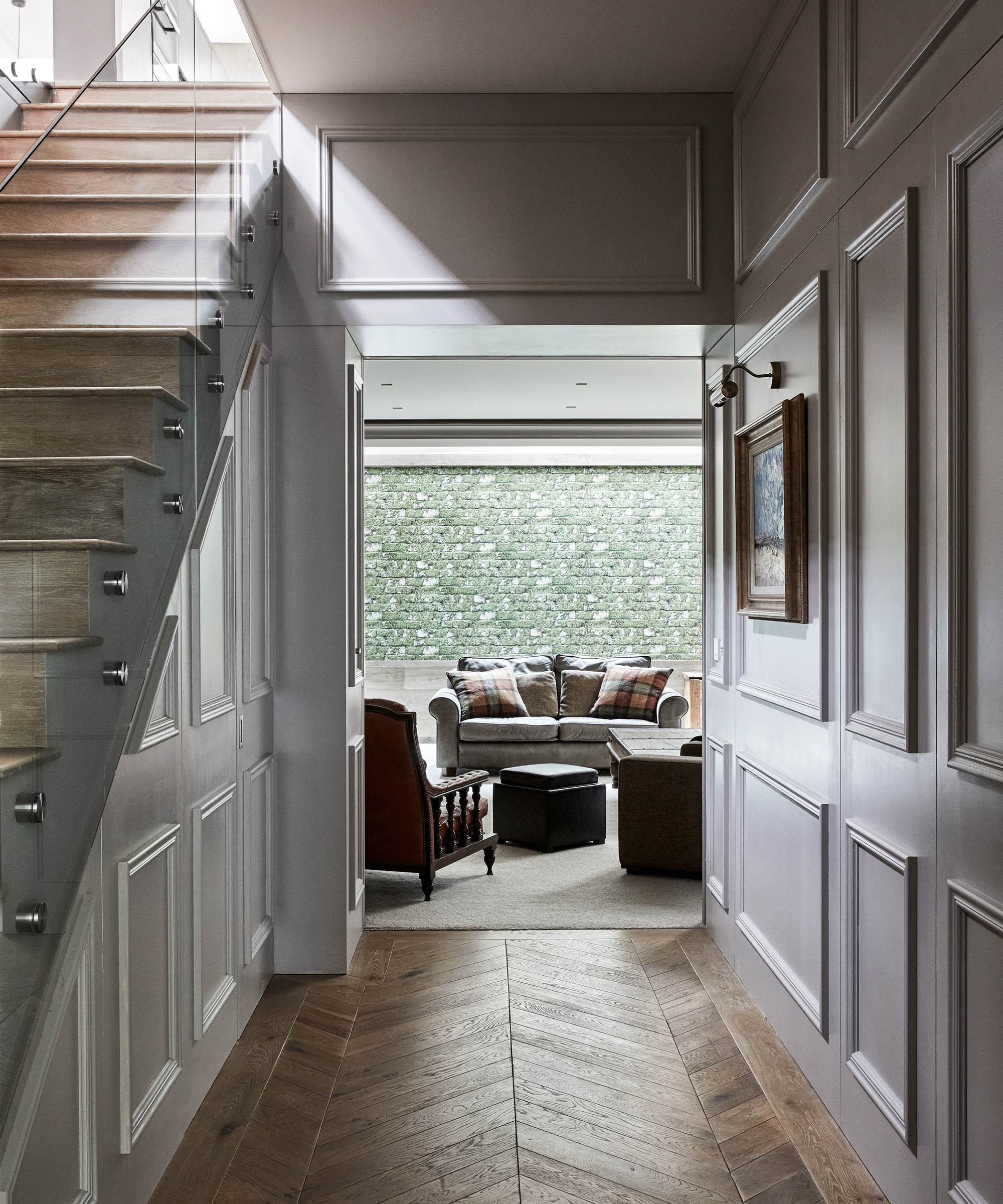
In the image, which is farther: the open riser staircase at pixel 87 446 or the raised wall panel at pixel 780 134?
the raised wall panel at pixel 780 134

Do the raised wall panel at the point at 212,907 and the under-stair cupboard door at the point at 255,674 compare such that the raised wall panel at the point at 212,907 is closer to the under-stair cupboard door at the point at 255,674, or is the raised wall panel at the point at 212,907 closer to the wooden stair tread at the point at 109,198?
the under-stair cupboard door at the point at 255,674

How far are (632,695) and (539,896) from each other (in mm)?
3598

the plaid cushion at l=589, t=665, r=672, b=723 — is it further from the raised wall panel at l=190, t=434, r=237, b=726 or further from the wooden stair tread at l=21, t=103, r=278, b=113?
the wooden stair tread at l=21, t=103, r=278, b=113

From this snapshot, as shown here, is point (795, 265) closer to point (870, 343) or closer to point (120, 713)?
point (870, 343)

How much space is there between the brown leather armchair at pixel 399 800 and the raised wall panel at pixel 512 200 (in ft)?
6.16

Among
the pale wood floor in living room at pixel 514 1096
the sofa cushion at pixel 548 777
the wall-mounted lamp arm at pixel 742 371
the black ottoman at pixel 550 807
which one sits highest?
the wall-mounted lamp arm at pixel 742 371

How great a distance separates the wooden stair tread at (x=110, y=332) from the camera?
130 centimetres

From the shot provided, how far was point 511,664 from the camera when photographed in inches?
336

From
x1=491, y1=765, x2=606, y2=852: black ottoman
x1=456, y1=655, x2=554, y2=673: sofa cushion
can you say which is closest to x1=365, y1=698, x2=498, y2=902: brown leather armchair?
x1=491, y1=765, x2=606, y2=852: black ottoman

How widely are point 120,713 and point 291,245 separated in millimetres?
2352

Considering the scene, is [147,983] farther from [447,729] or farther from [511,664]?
[511,664]

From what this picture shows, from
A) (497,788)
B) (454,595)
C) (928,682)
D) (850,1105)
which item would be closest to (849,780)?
(928,682)

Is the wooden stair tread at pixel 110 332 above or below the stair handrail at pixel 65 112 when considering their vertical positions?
below

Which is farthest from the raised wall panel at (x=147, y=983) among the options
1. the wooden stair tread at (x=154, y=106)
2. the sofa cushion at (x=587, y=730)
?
the sofa cushion at (x=587, y=730)
